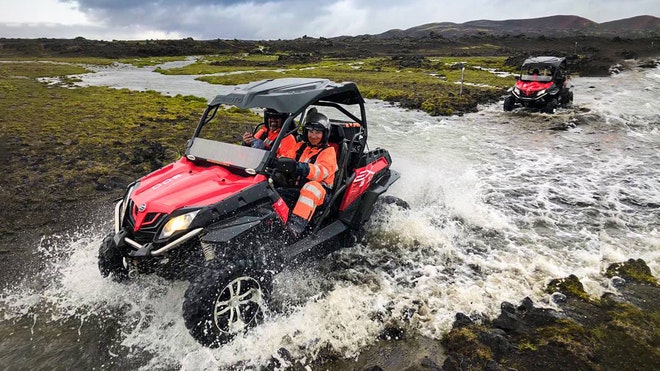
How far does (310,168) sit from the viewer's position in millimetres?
5055

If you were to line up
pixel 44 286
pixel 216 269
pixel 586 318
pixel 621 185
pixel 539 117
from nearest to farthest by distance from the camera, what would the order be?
1. pixel 216 269
2. pixel 586 318
3. pixel 44 286
4. pixel 621 185
5. pixel 539 117

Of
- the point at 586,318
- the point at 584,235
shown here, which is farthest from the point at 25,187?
the point at 584,235

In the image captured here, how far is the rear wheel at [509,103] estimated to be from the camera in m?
18.5

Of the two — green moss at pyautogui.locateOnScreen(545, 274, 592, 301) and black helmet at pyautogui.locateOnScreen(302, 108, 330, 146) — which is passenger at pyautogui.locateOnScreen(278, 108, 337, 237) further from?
green moss at pyautogui.locateOnScreen(545, 274, 592, 301)

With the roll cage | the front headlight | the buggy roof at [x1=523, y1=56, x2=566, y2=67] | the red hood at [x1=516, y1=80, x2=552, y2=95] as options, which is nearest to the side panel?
the roll cage

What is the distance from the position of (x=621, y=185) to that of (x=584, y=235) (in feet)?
11.6

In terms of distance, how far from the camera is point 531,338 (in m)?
4.30

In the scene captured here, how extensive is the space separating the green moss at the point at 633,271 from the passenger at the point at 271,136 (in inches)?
179

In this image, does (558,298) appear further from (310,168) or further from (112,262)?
(112,262)

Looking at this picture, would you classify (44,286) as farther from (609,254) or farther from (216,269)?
(609,254)

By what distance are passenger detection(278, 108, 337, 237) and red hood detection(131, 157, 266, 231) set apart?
592 mm

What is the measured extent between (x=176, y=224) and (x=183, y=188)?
0.49m

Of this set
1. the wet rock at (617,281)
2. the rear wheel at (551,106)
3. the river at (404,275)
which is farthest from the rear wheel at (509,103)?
the wet rock at (617,281)

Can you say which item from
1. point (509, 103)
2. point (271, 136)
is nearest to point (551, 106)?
point (509, 103)
